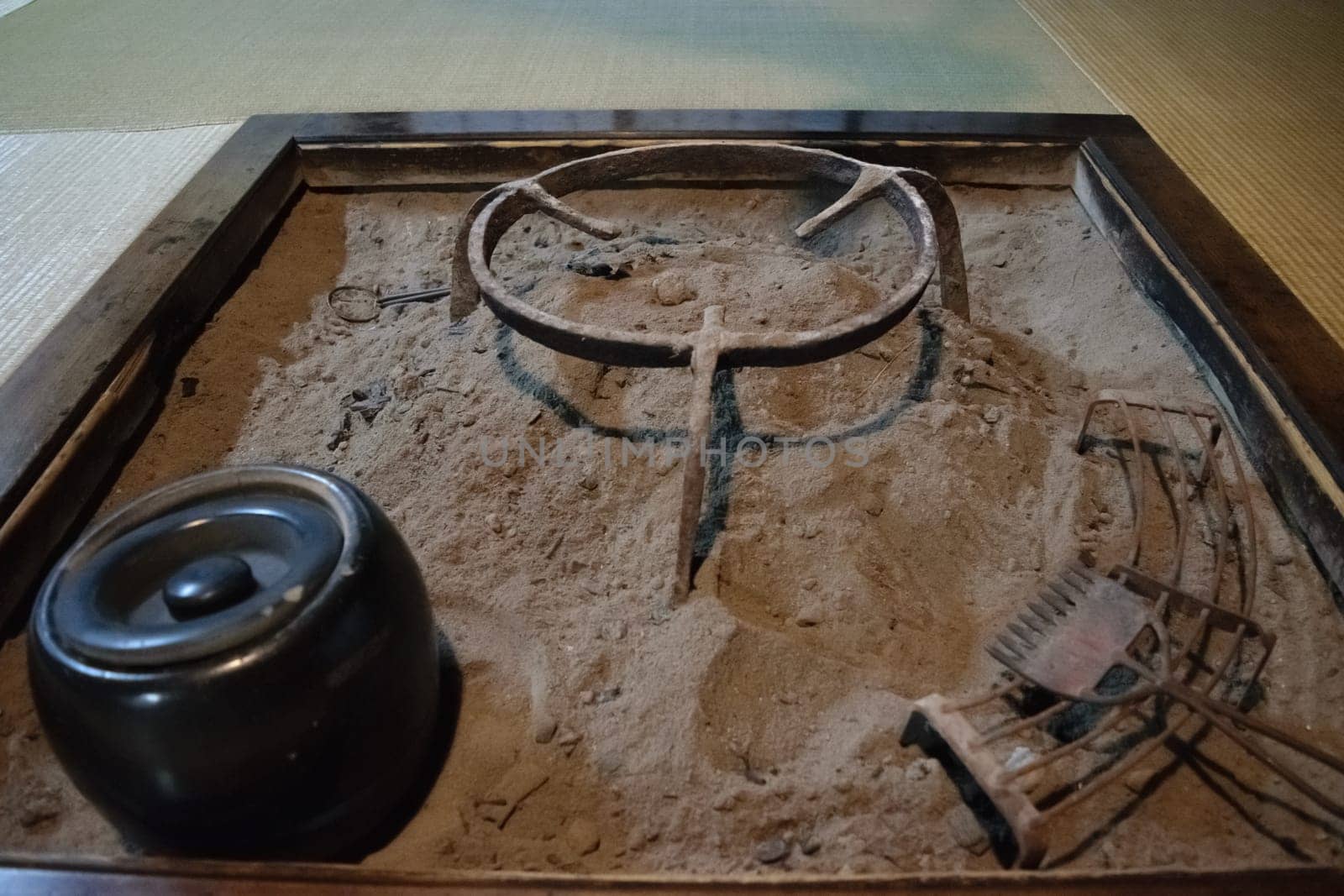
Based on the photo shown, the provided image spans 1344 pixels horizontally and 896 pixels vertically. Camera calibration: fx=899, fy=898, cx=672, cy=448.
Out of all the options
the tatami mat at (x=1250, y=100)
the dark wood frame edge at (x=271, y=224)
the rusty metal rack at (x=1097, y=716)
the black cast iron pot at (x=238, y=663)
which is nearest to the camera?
the black cast iron pot at (x=238, y=663)

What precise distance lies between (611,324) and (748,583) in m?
0.68

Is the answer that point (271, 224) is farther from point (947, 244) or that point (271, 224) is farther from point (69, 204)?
point (947, 244)

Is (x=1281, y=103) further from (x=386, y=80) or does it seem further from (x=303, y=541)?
(x=303, y=541)

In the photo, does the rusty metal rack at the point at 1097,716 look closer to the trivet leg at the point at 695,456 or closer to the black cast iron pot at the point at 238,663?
the trivet leg at the point at 695,456

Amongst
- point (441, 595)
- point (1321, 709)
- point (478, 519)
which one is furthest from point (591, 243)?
point (1321, 709)

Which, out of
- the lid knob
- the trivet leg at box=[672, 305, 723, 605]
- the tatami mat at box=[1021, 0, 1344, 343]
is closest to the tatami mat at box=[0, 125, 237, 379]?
the lid knob

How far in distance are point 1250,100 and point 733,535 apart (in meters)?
2.35

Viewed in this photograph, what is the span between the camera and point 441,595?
1495mm

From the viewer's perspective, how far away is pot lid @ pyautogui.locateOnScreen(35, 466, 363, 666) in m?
0.93

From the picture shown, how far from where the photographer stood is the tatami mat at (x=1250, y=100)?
6.94 ft

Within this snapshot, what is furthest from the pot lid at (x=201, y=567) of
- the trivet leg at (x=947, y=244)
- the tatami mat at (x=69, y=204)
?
the trivet leg at (x=947, y=244)

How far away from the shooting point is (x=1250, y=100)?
2.71 meters

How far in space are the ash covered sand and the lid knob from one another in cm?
44

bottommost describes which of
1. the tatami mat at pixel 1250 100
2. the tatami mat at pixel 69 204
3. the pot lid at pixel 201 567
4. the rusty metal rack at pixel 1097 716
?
the tatami mat at pixel 69 204
